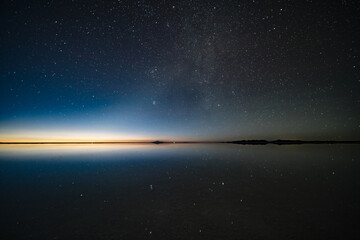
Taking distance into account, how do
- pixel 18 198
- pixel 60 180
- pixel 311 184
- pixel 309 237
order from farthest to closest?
pixel 60 180, pixel 311 184, pixel 18 198, pixel 309 237

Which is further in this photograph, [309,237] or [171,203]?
[171,203]

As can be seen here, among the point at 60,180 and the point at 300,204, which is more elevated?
the point at 60,180

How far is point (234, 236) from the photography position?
341 cm

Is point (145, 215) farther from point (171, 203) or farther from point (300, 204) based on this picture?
point (300, 204)

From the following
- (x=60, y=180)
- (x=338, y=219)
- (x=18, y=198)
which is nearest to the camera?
(x=338, y=219)

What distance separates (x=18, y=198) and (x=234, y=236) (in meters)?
5.12

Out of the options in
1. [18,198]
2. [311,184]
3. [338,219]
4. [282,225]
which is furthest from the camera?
[311,184]

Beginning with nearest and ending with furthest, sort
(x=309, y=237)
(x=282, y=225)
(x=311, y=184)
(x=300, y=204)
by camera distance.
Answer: (x=309, y=237), (x=282, y=225), (x=300, y=204), (x=311, y=184)

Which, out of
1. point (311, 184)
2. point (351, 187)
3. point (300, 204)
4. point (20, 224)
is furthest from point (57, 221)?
point (351, 187)

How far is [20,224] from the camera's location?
385cm

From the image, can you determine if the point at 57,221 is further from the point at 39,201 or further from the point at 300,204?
the point at 300,204

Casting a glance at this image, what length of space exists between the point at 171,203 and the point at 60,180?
4728mm

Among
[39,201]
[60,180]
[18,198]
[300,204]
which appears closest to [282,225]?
[300,204]

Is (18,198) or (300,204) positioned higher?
(18,198)
